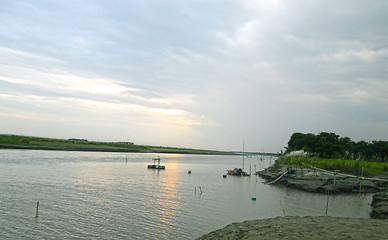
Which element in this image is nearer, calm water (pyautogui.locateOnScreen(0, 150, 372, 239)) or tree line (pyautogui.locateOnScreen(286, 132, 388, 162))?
calm water (pyautogui.locateOnScreen(0, 150, 372, 239))

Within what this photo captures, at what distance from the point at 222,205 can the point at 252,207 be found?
2.63m

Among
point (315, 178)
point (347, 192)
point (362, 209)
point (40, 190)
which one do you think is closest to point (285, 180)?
point (315, 178)

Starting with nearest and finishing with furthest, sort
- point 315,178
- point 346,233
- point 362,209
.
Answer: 1. point 346,233
2. point 362,209
3. point 315,178

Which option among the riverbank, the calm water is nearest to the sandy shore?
the calm water

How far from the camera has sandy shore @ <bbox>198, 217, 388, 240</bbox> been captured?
11052 mm

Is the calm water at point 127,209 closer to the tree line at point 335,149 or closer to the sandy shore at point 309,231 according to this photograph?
the sandy shore at point 309,231

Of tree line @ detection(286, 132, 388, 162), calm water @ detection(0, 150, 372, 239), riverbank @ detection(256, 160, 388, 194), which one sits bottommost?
calm water @ detection(0, 150, 372, 239)

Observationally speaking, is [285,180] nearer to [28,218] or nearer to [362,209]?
[362,209]

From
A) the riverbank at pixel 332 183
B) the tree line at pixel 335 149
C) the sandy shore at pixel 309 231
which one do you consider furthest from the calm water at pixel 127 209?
the tree line at pixel 335 149

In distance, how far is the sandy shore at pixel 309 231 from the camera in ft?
36.3

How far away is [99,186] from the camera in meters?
29.6

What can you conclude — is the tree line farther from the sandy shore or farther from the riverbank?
the sandy shore

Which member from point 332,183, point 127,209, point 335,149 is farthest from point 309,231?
point 335,149

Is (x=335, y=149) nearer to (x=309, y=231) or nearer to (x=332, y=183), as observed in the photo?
(x=332, y=183)
